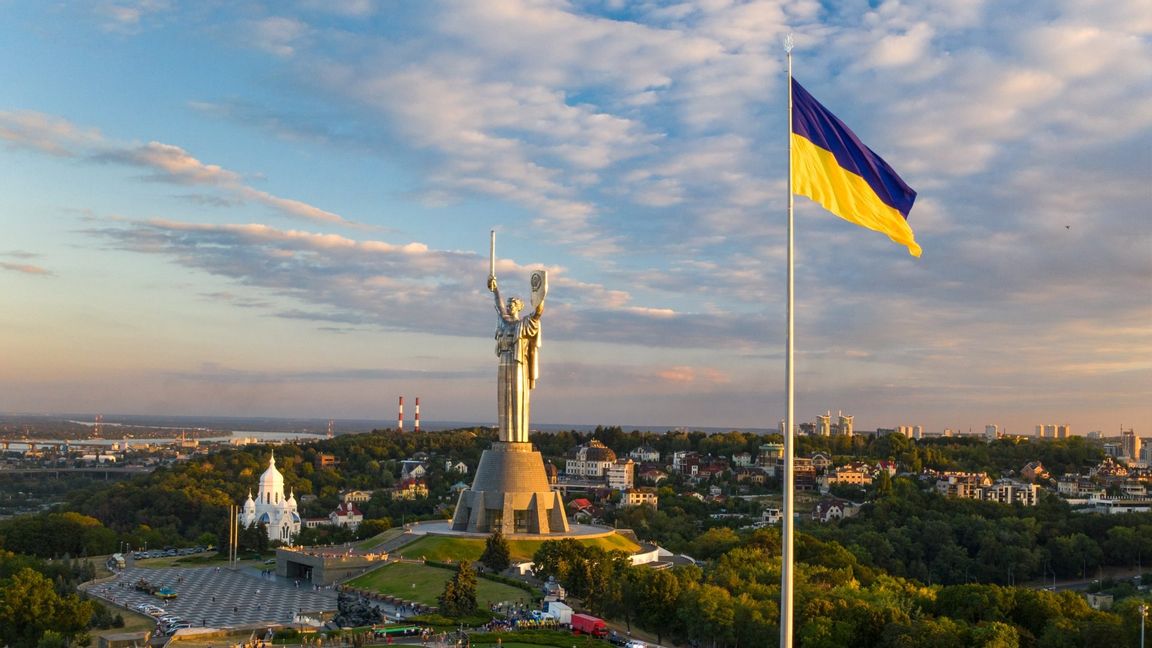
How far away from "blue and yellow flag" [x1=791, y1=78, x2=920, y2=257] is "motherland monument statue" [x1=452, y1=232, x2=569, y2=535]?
35.7 meters

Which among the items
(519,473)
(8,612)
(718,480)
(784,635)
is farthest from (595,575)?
(718,480)

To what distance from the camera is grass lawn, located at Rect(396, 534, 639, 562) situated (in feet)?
146

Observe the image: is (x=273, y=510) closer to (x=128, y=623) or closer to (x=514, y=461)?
(x=514, y=461)

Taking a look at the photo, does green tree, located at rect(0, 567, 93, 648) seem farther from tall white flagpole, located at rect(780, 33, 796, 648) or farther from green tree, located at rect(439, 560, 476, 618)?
tall white flagpole, located at rect(780, 33, 796, 648)

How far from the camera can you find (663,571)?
3325 centimetres

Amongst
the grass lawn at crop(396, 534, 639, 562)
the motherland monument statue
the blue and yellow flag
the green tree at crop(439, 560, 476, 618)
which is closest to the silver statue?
the motherland monument statue

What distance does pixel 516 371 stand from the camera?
49750 millimetres

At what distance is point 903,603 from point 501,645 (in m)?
11.7

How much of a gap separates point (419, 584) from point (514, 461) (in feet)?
34.1

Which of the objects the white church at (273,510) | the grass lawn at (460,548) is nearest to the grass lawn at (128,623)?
the grass lawn at (460,548)

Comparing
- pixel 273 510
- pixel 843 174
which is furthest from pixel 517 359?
pixel 843 174

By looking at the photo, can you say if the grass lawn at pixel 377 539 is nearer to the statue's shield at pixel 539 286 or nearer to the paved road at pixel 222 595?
the paved road at pixel 222 595

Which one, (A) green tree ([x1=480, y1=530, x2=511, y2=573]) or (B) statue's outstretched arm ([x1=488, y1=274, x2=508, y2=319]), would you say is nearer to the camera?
(A) green tree ([x1=480, y1=530, x2=511, y2=573])

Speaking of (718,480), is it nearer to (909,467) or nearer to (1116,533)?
(909,467)
